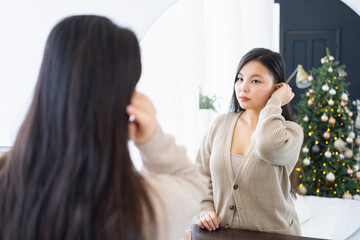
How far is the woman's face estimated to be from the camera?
1.59 m

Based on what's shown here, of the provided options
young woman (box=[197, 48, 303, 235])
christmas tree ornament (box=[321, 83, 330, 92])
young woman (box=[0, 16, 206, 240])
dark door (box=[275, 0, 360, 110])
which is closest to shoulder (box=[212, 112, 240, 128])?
young woman (box=[197, 48, 303, 235])

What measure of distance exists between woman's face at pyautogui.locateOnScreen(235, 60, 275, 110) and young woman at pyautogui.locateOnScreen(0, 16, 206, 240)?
94cm

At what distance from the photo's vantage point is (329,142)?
13.1ft

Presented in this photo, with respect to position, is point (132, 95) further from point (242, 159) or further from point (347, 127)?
point (347, 127)

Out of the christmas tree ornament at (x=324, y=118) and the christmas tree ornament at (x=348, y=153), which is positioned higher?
the christmas tree ornament at (x=324, y=118)

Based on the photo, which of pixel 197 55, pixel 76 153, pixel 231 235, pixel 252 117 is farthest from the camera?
pixel 197 55

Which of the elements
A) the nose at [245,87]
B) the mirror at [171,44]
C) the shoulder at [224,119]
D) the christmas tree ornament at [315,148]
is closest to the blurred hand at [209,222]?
the shoulder at [224,119]

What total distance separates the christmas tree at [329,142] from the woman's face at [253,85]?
249 centimetres

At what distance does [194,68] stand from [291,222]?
6.18 ft

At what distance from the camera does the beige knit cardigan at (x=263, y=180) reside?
4.81 ft

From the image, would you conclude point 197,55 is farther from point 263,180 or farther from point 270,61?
point 263,180

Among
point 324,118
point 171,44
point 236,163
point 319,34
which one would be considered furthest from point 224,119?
point 319,34

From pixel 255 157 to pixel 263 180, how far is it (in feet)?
0.29

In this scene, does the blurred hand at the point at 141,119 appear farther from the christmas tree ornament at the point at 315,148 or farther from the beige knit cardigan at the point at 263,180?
the christmas tree ornament at the point at 315,148
